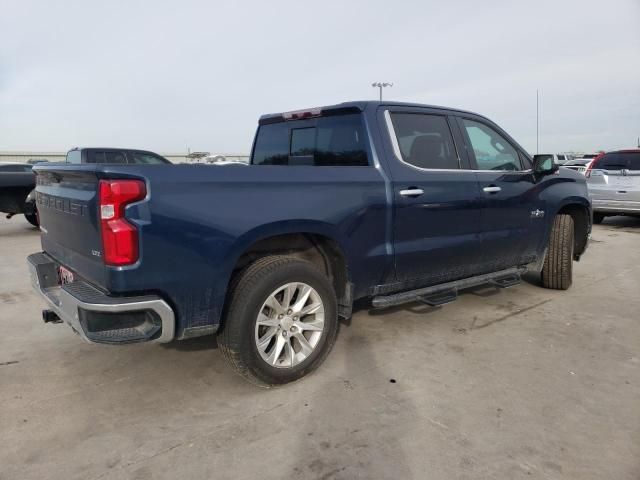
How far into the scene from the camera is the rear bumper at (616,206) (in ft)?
32.9

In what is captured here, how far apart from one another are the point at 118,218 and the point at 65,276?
1.00m

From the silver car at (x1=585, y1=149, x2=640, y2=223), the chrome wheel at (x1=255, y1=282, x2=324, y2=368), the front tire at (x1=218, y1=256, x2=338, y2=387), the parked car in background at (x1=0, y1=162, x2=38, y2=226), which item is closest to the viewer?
the front tire at (x1=218, y1=256, x2=338, y2=387)

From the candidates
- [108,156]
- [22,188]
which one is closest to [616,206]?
[108,156]

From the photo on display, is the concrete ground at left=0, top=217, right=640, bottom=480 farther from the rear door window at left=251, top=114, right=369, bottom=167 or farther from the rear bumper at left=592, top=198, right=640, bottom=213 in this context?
the rear bumper at left=592, top=198, right=640, bottom=213

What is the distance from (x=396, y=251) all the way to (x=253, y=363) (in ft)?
4.38

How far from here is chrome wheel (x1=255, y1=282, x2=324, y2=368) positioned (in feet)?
10.1

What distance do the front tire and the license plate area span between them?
3.29 ft

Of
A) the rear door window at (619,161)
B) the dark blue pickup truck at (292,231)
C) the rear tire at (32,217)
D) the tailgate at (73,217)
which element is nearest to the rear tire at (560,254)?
the dark blue pickup truck at (292,231)

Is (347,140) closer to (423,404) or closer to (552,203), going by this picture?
(423,404)

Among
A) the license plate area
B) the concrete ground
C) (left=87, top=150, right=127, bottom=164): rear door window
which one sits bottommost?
the concrete ground

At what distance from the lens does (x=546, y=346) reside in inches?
152

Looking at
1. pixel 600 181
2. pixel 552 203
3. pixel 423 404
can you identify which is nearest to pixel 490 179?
pixel 552 203

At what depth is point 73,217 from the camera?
2.86 metres

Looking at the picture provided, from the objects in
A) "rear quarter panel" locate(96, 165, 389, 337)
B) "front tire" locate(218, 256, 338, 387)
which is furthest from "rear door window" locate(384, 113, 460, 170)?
"front tire" locate(218, 256, 338, 387)
